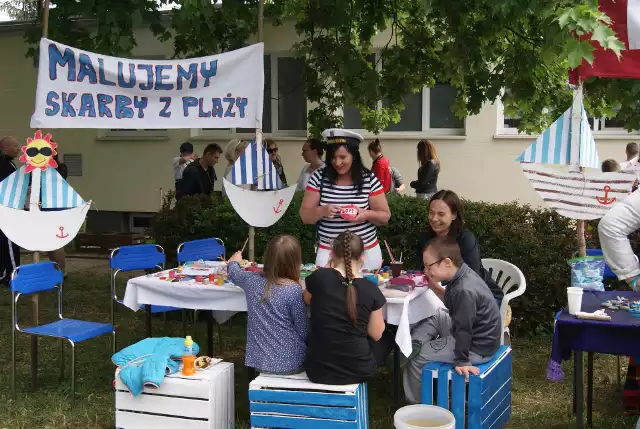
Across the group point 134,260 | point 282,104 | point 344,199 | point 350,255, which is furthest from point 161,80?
point 282,104

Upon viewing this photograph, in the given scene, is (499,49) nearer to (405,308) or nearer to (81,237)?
(405,308)

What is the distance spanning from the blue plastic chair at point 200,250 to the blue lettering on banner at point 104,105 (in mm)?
1288

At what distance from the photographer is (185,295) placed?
15.9ft

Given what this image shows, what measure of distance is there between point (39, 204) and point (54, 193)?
0.18 metres

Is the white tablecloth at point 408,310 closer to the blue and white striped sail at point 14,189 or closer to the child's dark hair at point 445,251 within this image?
the child's dark hair at point 445,251

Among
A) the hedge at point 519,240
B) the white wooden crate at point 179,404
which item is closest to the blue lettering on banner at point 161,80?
the hedge at point 519,240

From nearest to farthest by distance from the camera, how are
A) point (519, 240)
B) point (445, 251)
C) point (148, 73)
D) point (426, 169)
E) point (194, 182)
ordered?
1. point (445, 251)
2. point (148, 73)
3. point (519, 240)
4. point (194, 182)
5. point (426, 169)

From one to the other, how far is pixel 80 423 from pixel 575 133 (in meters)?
3.91

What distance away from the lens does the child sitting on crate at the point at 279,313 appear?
4211mm

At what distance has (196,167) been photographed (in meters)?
8.70

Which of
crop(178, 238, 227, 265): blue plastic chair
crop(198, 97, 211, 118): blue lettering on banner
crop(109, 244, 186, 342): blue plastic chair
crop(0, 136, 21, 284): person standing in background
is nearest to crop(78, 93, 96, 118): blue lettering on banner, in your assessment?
crop(198, 97, 211, 118): blue lettering on banner

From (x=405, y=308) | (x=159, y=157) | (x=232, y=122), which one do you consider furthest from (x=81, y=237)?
(x=405, y=308)

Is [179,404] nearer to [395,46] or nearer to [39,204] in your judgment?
[39,204]

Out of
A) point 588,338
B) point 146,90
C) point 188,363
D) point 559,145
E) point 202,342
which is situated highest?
point 146,90
